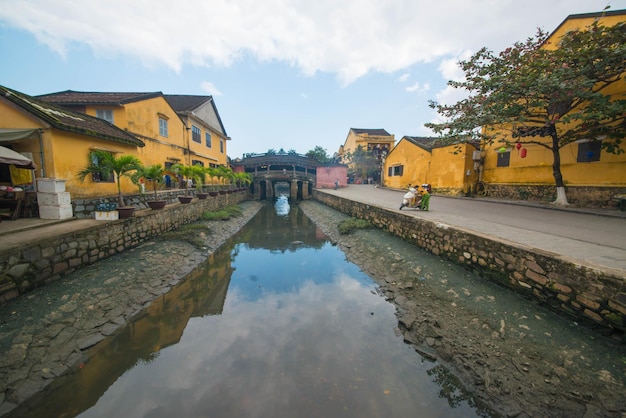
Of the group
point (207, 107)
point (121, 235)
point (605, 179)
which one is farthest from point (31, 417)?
point (207, 107)

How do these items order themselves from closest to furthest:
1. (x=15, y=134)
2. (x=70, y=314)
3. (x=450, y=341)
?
(x=450, y=341), (x=70, y=314), (x=15, y=134)

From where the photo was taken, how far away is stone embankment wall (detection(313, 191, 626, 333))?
356cm

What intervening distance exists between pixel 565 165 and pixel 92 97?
83.7 ft

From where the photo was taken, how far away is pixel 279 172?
3094 centimetres

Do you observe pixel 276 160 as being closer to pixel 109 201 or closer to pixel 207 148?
pixel 207 148

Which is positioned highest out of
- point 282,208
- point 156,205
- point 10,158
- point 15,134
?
point 15,134

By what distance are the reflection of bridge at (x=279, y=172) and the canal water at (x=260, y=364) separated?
24746 mm

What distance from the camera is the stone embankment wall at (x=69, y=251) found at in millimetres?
4750

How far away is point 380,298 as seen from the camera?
6.34 m

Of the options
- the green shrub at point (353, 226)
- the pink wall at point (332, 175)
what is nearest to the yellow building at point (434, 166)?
the green shrub at point (353, 226)

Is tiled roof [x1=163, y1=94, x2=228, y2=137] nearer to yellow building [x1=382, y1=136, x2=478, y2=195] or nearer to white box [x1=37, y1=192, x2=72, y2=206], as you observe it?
white box [x1=37, y1=192, x2=72, y2=206]

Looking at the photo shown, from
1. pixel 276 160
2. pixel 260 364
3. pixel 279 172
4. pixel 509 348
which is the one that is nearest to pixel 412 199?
pixel 509 348

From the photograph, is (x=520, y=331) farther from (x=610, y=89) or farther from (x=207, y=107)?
(x=207, y=107)

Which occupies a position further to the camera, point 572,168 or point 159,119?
point 159,119
